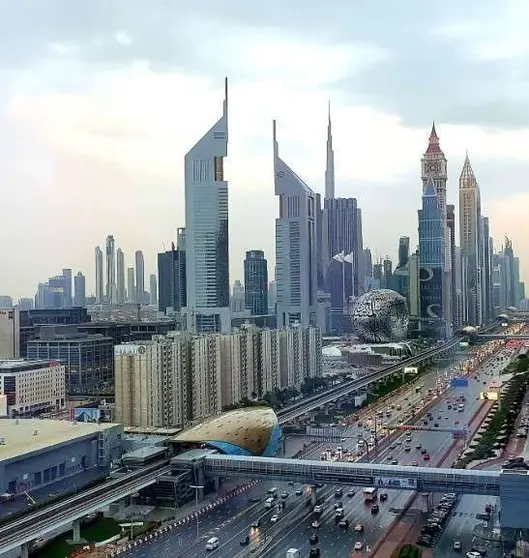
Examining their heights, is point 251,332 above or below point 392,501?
above

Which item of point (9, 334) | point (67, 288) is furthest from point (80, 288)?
point (9, 334)

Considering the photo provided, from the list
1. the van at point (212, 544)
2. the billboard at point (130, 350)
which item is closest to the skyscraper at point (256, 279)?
the billboard at point (130, 350)

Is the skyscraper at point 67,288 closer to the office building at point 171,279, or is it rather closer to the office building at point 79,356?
the office building at point 171,279

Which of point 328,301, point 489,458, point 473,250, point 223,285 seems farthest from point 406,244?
point 489,458

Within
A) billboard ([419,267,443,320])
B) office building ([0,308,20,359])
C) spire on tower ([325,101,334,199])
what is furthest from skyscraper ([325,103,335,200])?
office building ([0,308,20,359])

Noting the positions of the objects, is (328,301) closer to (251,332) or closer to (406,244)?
(406,244)
